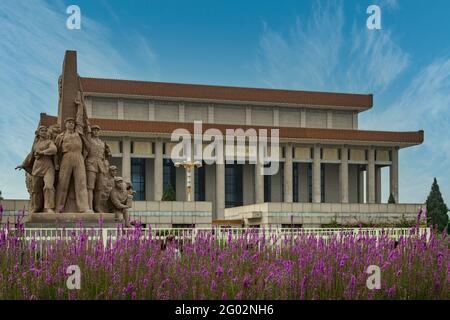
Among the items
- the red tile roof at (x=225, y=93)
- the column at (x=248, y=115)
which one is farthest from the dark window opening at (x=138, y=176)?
the column at (x=248, y=115)

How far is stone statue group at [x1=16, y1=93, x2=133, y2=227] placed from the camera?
14250mm

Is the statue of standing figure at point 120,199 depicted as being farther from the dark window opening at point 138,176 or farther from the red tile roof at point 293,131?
the dark window opening at point 138,176

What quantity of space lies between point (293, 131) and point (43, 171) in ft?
135

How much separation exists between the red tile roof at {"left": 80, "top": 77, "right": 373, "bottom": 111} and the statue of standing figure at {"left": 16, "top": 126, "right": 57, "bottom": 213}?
4258cm

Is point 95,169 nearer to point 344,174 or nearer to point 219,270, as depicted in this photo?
point 219,270

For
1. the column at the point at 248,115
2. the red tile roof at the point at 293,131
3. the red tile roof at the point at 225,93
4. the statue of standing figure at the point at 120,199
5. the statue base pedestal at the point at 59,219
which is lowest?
the statue base pedestal at the point at 59,219

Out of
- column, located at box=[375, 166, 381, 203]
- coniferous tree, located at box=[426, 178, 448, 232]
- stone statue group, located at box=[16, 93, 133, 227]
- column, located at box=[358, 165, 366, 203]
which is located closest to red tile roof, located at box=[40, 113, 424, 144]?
column, located at box=[375, 166, 381, 203]

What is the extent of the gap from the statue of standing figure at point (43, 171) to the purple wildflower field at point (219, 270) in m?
6.80

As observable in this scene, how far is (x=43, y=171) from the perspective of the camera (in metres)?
14.3

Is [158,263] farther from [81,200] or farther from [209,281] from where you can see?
[81,200]

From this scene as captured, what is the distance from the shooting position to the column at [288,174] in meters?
54.9

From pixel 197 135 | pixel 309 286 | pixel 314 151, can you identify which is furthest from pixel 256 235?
pixel 314 151

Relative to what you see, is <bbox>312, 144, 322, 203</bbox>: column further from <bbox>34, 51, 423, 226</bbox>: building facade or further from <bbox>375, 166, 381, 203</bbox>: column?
<bbox>375, 166, 381, 203</bbox>: column

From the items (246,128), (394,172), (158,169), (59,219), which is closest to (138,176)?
(158,169)
